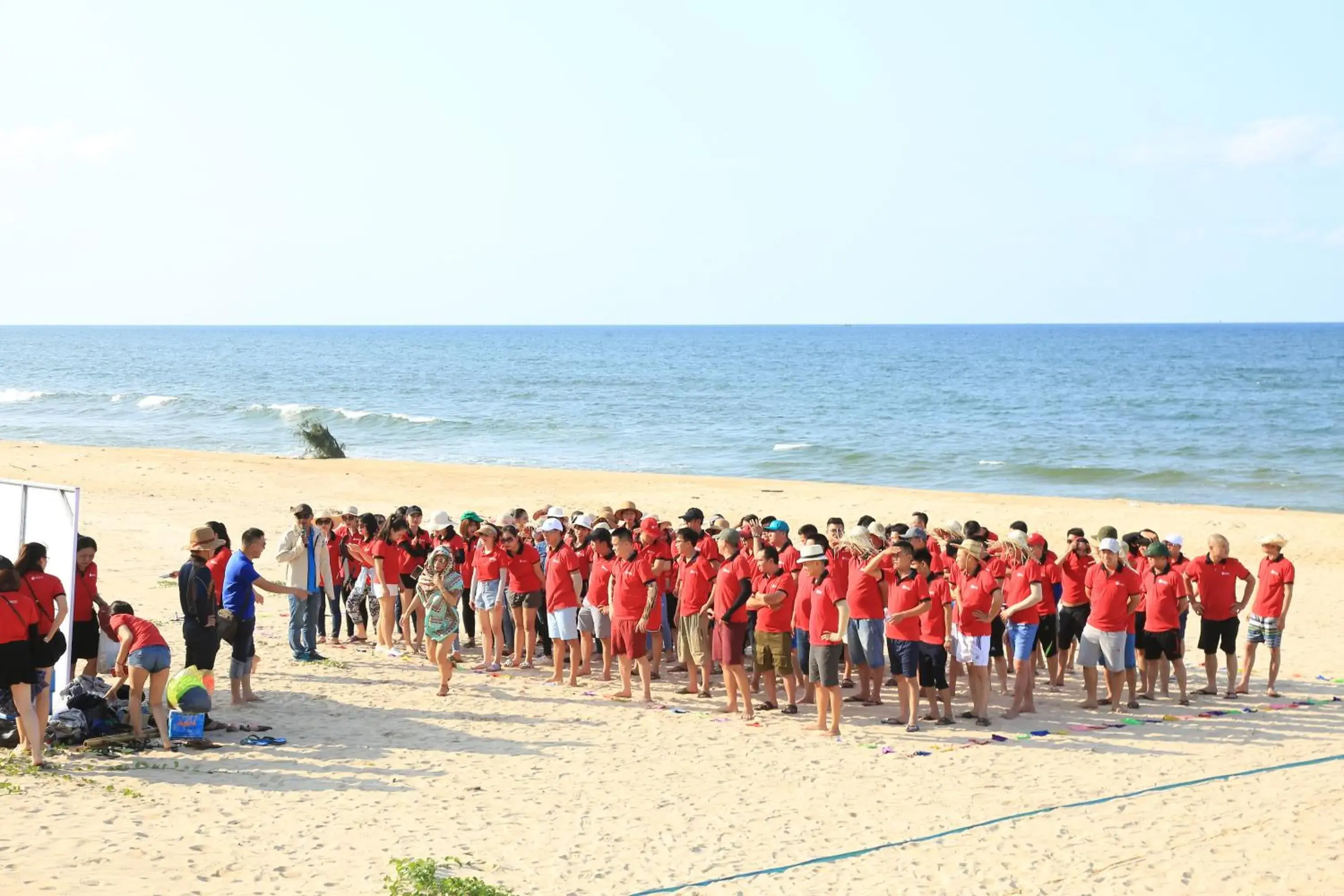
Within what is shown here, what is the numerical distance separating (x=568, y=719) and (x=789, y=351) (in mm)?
129804

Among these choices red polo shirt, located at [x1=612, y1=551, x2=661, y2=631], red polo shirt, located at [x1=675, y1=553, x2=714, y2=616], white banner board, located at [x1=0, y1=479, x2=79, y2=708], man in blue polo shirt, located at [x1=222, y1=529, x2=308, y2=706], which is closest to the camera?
white banner board, located at [x1=0, y1=479, x2=79, y2=708]

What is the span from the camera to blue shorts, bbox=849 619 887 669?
33.2 ft

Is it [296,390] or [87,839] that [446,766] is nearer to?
[87,839]

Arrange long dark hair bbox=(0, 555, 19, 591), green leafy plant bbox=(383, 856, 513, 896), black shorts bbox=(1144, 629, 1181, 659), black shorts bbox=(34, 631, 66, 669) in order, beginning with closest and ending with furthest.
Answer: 1. green leafy plant bbox=(383, 856, 513, 896)
2. long dark hair bbox=(0, 555, 19, 591)
3. black shorts bbox=(34, 631, 66, 669)
4. black shorts bbox=(1144, 629, 1181, 659)

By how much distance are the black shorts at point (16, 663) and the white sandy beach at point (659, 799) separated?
2.23 ft

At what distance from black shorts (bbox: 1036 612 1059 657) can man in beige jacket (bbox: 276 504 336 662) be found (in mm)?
6848

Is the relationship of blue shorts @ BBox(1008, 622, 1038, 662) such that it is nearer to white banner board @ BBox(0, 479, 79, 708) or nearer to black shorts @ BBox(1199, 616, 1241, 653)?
black shorts @ BBox(1199, 616, 1241, 653)

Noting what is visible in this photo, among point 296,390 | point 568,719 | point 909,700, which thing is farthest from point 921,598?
point 296,390

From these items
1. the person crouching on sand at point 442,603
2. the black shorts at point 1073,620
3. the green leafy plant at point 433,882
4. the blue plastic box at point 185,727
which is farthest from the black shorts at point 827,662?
the blue plastic box at point 185,727

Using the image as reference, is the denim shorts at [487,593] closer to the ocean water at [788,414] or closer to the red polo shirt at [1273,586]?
the red polo shirt at [1273,586]

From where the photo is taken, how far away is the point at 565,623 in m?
11.4

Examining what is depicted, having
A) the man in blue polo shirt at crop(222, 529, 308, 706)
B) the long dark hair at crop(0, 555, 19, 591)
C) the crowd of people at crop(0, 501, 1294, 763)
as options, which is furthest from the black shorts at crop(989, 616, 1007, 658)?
the long dark hair at crop(0, 555, 19, 591)

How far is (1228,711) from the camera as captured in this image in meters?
10.6

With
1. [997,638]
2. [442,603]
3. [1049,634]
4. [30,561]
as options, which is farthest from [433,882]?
[1049,634]
